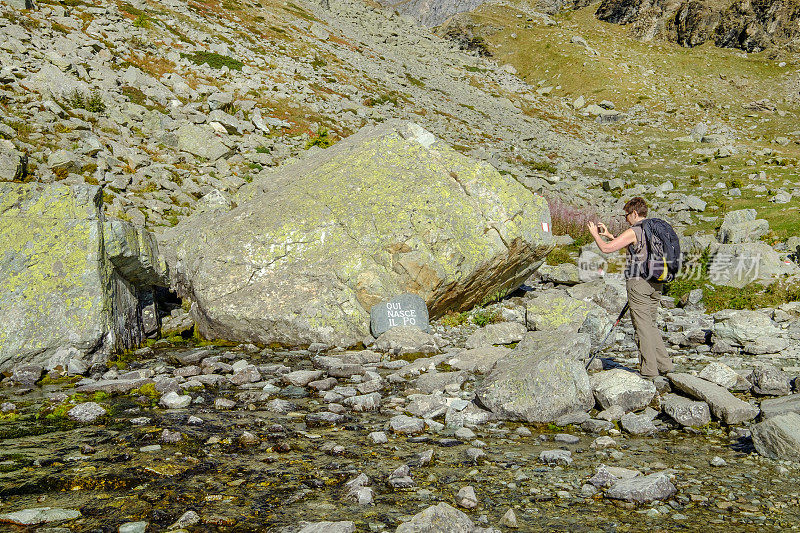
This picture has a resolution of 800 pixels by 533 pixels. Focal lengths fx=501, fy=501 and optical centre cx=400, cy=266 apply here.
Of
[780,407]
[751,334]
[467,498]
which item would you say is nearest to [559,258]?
[751,334]

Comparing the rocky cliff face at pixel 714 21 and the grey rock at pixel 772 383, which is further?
the rocky cliff face at pixel 714 21

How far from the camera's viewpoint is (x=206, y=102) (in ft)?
96.8

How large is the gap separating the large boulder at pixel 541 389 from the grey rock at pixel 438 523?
3155 mm

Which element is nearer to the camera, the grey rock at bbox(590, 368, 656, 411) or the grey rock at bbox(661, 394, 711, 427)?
the grey rock at bbox(661, 394, 711, 427)

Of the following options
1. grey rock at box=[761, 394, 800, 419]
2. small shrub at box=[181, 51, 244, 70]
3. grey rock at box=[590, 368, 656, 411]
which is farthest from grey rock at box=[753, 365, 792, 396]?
small shrub at box=[181, 51, 244, 70]

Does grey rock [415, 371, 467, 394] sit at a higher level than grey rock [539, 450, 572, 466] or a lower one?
lower

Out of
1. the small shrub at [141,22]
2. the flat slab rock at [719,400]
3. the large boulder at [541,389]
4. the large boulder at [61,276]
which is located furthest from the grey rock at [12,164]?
the small shrub at [141,22]

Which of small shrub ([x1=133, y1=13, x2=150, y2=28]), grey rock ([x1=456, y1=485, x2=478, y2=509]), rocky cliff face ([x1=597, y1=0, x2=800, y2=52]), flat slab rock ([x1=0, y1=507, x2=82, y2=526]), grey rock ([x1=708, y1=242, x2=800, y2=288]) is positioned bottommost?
flat slab rock ([x1=0, y1=507, x2=82, y2=526])

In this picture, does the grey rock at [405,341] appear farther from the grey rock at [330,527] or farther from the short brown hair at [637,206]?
the grey rock at [330,527]

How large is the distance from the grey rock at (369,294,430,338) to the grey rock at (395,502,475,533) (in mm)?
7021

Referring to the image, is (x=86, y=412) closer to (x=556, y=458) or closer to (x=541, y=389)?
(x=556, y=458)

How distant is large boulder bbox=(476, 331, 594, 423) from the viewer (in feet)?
22.6

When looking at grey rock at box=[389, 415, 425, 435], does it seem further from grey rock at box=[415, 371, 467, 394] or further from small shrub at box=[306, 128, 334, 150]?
small shrub at box=[306, 128, 334, 150]

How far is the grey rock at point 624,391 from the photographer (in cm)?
711
